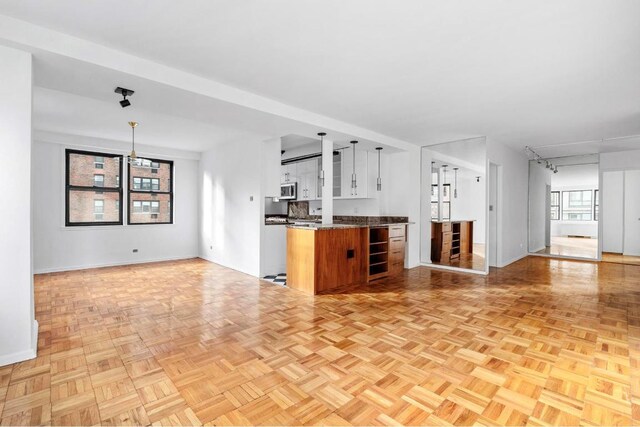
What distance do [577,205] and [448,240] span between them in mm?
6717

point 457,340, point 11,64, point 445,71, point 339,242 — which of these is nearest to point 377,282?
point 339,242

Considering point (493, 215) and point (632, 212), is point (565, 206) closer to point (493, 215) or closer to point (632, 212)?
point (632, 212)

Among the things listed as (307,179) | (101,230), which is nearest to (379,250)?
(307,179)

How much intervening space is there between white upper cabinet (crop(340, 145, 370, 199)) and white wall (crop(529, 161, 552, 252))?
4.57 metres

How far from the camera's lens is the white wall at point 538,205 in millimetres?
→ 8039

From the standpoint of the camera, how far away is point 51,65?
8.48 feet

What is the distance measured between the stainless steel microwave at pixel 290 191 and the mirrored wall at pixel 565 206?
589cm

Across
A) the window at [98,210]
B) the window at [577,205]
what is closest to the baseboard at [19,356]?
the window at [98,210]

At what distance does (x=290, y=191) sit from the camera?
794 centimetres

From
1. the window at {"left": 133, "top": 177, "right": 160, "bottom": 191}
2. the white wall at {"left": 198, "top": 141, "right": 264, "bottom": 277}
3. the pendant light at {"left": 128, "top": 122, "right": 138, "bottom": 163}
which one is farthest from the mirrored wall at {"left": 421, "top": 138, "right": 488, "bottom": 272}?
the window at {"left": 133, "top": 177, "right": 160, "bottom": 191}

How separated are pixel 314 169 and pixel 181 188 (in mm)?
3093

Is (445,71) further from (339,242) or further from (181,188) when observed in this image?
(181,188)

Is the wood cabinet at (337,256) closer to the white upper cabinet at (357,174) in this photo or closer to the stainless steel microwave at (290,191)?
the white upper cabinet at (357,174)

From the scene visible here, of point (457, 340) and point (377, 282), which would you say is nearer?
point (457, 340)
